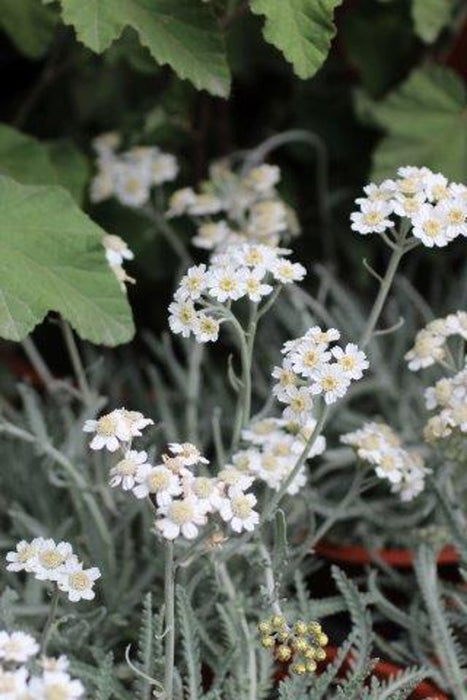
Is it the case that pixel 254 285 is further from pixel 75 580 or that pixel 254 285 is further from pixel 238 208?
pixel 238 208

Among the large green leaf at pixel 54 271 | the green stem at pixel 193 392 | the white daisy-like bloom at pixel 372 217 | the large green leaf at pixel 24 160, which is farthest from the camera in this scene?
the large green leaf at pixel 24 160

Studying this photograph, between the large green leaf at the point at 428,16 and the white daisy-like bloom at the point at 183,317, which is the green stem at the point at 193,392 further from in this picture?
the large green leaf at the point at 428,16

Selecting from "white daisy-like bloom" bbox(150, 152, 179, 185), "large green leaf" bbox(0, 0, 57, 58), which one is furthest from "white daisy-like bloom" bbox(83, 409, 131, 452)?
"large green leaf" bbox(0, 0, 57, 58)

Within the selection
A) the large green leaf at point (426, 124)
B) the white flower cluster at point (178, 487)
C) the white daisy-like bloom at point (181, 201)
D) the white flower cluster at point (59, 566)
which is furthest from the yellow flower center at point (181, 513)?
the large green leaf at point (426, 124)

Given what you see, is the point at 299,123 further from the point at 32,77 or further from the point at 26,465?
the point at 26,465

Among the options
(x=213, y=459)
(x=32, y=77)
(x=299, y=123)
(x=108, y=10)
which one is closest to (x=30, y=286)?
(x=108, y=10)

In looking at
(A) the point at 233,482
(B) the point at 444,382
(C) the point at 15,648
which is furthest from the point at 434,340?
(C) the point at 15,648
